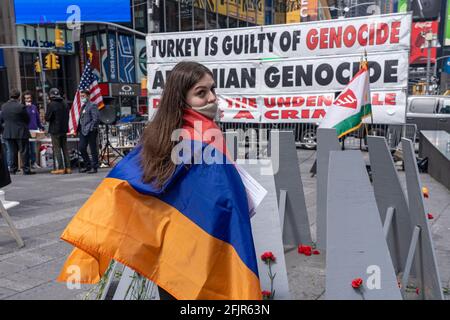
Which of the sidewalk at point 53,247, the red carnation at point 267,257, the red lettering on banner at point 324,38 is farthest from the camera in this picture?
the red lettering on banner at point 324,38

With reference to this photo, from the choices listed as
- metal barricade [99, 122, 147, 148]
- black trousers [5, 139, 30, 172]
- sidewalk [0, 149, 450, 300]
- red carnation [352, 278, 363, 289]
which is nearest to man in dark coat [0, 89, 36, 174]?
black trousers [5, 139, 30, 172]

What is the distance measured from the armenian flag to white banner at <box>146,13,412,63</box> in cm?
837

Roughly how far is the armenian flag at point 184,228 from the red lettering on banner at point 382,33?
8.35 m

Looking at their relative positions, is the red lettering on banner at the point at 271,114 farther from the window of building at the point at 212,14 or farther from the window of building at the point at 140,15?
the window of building at the point at 212,14

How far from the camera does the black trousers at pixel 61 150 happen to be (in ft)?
32.2

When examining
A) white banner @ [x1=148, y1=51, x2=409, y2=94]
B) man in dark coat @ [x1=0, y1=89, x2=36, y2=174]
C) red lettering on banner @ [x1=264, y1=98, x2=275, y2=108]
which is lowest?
man in dark coat @ [x1=0, y1=89, x2=36, y2=174]

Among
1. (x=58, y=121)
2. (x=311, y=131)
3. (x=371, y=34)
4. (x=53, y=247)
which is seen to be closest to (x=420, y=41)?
(x=311, y=131)

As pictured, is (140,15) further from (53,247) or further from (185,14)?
(53,247)

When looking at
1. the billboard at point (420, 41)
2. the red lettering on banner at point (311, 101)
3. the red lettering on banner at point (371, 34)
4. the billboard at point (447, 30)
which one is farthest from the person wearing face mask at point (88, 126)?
the billboard at point (447, 30)

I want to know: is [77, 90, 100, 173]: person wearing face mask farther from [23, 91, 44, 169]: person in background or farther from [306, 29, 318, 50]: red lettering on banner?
[306, 29, 318, 50]: red lettering on banner

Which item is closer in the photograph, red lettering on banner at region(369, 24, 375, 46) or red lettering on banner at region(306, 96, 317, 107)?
red lettering on banner at region(369, 24, 375, 46)

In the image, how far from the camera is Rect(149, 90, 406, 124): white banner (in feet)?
30.3

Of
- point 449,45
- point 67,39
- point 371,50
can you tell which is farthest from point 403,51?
point 449,45

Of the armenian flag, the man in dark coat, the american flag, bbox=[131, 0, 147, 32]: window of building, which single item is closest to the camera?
the armenian flag
